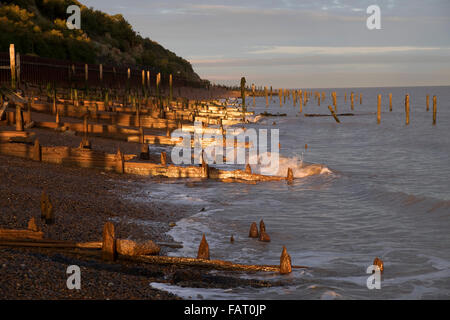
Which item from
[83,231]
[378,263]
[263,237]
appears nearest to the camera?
[378,263]

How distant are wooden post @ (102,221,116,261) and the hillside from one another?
38200 mm

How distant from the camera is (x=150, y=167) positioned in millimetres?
16312

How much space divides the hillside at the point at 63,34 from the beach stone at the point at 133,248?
38067 mm

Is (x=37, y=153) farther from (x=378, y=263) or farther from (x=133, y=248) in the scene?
(x=378, y=263)

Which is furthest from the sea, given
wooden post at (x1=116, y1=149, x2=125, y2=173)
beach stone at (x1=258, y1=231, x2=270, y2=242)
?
wooden post at (x1=116, y1=149, x2=125, y2=173)

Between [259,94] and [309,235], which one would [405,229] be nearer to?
[309,235]

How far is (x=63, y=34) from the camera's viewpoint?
58031mm

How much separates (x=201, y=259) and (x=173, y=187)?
26.0ft

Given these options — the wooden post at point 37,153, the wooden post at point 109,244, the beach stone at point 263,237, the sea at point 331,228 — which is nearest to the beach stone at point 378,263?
the sea at point 331,228

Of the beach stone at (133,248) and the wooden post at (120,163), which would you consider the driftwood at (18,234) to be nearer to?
the beach stone at (133,248)

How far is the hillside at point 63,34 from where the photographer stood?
46250 mm

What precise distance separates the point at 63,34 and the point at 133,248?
5507 centimetres

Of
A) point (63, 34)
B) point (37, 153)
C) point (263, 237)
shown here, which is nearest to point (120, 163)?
point (37, 153)

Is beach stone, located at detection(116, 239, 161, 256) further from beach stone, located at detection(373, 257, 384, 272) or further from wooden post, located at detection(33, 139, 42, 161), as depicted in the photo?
wooden post, located at detection(33, 139, 42, 161)
